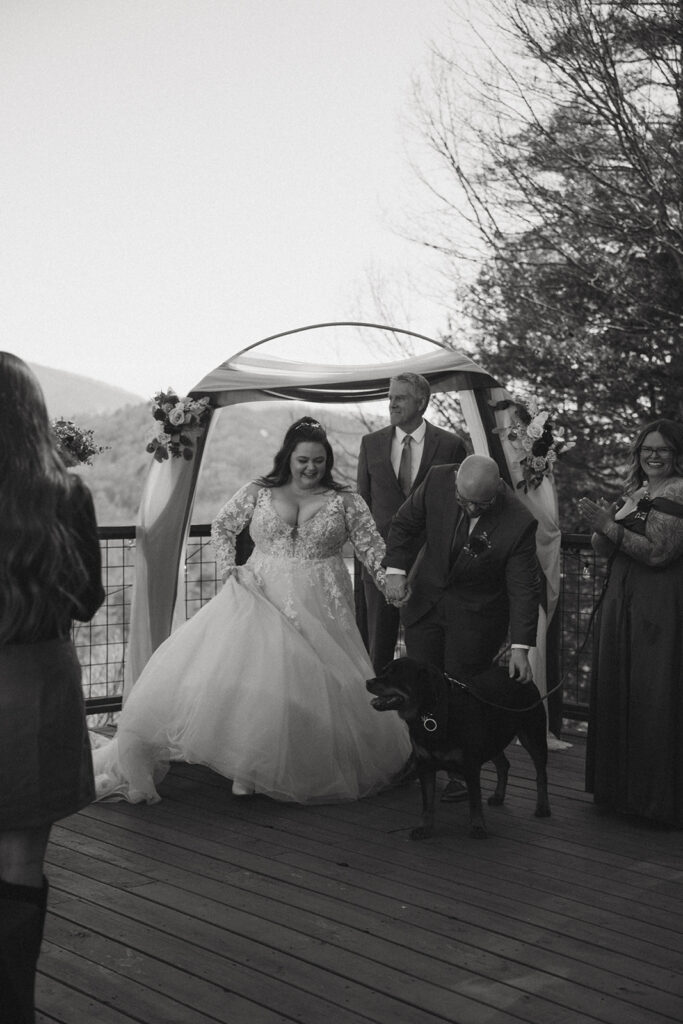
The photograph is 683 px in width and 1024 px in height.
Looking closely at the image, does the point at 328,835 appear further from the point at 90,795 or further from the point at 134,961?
the point at 90,795

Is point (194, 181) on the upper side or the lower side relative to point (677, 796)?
upper

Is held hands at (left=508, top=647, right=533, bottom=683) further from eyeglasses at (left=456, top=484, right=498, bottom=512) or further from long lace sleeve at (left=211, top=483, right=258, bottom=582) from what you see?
long lace sleeve at (left=211, top=483, right=258, bottom=582)

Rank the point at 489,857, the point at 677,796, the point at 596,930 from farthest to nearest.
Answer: the point at 677,796 < the point at 489,857 < the point at 596,930

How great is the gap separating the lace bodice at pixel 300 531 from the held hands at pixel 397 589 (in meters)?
0.34

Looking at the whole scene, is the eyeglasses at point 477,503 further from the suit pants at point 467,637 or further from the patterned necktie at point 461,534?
the suit pants at point 467,637

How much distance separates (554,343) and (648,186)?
2.37 meters

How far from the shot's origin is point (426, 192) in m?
12.0

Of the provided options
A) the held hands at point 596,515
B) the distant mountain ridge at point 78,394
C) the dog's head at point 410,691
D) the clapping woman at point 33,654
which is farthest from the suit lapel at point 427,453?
the distant mountain ridge at point 78,394

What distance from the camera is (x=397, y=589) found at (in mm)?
4980

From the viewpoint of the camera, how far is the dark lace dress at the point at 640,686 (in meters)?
4.64

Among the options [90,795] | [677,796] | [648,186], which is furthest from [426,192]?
[90,795]

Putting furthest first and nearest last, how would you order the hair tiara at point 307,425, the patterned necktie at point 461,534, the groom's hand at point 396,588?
the hair tiara at point 307,425 < the groom's hand at point 396,588 < the patterned necktie at point 461,534

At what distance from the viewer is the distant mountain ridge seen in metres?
34.6

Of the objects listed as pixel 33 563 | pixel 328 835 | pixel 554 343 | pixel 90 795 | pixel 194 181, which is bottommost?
pixel 328 835
